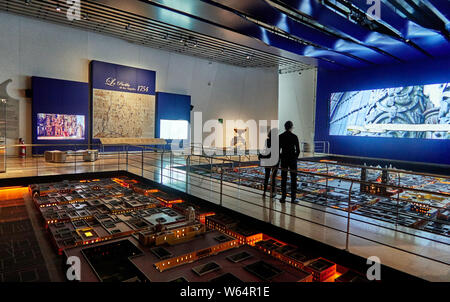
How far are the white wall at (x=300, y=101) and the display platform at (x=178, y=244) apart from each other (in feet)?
37.2

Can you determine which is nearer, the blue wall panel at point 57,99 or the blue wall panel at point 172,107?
the blue wall panel at point 57,99

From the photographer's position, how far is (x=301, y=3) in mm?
6176

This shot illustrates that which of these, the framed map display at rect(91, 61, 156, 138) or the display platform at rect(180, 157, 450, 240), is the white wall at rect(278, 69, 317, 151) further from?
the framed map display at rect(91, 61, 156, 138)

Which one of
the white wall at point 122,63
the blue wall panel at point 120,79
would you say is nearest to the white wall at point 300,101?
the white wall at point 122,63

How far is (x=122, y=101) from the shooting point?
10602mm

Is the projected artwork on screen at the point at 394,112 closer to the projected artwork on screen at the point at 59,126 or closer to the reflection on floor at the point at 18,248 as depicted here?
the projected artwork on screen at the point at 59,126

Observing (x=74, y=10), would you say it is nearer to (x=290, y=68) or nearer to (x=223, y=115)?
(x=223, y=115)

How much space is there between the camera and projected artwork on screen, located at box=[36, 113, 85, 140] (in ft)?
29.6

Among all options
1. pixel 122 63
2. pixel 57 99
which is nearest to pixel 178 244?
pixel 57 99

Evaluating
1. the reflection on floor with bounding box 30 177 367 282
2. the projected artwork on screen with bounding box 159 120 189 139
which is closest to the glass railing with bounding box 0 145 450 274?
the reflection on floor with bounding box 30 177 367 282

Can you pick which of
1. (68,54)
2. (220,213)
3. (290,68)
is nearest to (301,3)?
(220,213)

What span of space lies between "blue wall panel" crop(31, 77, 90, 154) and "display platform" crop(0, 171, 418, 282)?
5.07 m

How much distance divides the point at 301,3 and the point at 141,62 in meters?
6.85

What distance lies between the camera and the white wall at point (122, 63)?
28.1ft
